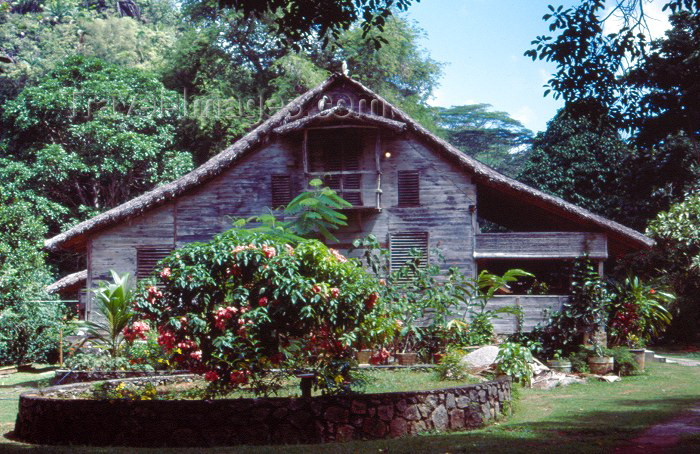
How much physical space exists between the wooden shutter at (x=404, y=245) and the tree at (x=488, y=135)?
100 ft

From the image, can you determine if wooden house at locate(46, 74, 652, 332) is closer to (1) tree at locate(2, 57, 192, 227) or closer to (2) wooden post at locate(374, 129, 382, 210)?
(2) wooden post at locate(374, 129, 382, 210)

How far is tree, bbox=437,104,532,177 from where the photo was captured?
50531 millimetres

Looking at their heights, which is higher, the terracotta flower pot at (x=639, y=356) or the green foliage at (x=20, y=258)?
the green foliage at (x=20, y=258)

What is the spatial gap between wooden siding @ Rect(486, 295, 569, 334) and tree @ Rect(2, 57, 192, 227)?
17.2m

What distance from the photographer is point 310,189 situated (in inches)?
818

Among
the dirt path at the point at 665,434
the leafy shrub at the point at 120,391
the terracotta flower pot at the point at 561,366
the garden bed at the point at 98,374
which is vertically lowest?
the terracotta flower pot at the point at 561,366

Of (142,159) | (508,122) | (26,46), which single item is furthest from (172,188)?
(508,122)

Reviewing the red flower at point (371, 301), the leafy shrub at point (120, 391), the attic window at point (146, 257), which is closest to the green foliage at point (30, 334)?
the attic window at point (146, 257)

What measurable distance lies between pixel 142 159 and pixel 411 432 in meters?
23.8

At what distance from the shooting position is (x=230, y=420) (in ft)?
28.6

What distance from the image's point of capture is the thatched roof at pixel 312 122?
18.8 meters

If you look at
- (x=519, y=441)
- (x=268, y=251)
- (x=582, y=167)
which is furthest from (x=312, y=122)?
(x=582, y=167)

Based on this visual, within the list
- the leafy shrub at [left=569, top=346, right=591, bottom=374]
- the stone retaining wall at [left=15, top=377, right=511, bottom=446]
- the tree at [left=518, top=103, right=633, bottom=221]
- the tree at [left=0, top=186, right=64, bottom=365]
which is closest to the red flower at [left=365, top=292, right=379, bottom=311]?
the stone retaining wall at [left=15, top=377, right=511, bottom=446]

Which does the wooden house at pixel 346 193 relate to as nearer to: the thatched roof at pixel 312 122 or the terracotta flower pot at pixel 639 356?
the thatched roof at pixel 312 122
